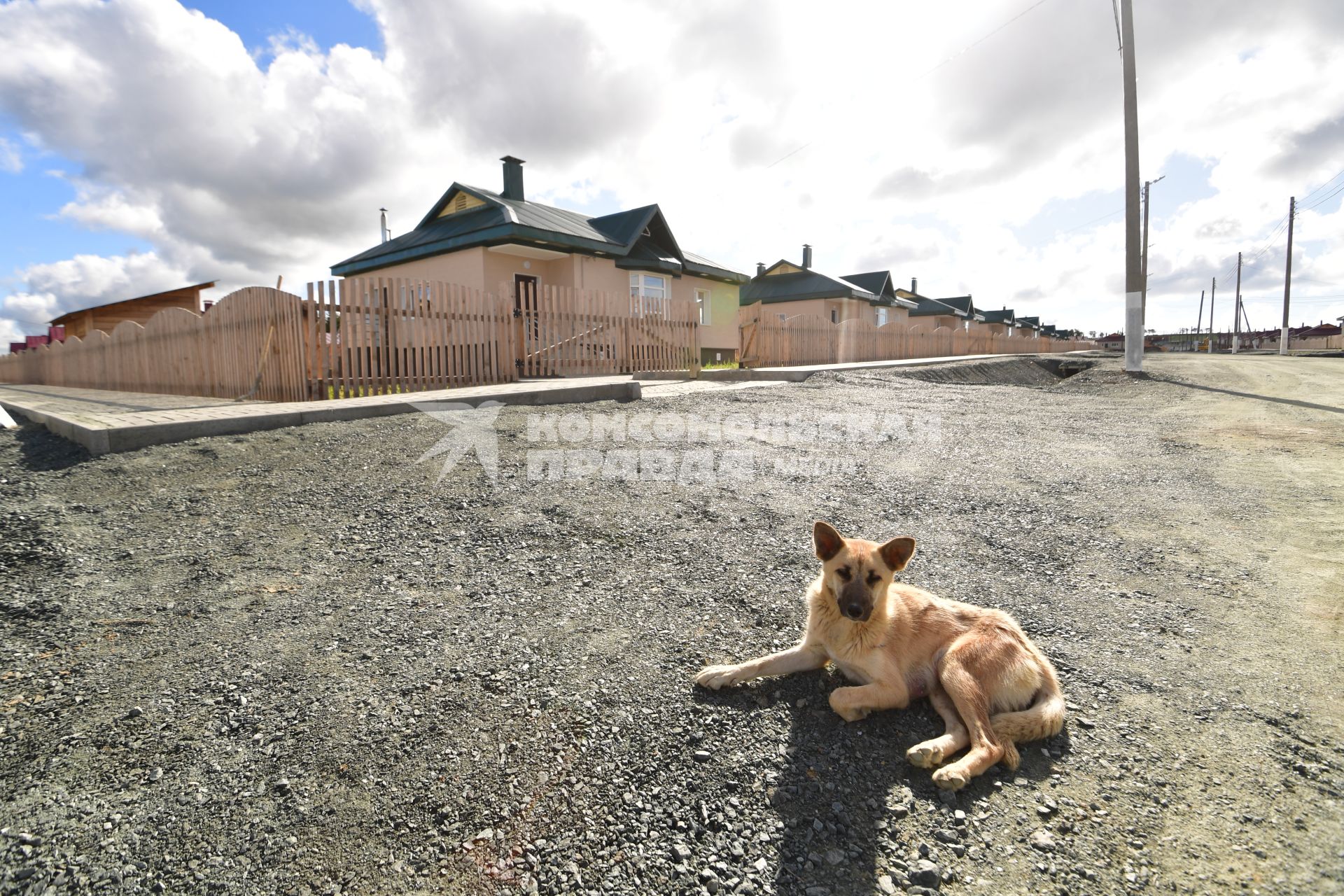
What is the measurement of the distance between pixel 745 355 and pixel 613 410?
1038 centimetres

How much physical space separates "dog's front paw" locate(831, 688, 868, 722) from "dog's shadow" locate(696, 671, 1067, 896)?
0.04 m

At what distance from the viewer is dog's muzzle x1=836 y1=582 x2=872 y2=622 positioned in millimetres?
1992

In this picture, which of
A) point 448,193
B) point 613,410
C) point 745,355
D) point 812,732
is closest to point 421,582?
point 812,732

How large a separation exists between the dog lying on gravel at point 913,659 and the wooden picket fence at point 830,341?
13993mm

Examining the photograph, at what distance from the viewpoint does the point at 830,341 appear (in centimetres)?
1934

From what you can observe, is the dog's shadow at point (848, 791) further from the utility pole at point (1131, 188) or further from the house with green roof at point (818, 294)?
the house with green roof at point (818, 294)

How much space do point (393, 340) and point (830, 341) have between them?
46.0ft

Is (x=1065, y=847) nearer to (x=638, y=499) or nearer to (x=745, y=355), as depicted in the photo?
(x=638, y=499)

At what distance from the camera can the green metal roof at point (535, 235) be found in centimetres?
Result: 1700

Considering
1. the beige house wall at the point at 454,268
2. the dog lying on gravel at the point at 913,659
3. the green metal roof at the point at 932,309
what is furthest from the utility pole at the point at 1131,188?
the green metal roof at the point at 932,309

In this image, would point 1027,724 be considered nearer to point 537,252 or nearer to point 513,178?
point 537,252

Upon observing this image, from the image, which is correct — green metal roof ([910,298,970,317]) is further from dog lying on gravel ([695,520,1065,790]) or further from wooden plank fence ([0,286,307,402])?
dog lying on gravel ([695,520,1065,790])

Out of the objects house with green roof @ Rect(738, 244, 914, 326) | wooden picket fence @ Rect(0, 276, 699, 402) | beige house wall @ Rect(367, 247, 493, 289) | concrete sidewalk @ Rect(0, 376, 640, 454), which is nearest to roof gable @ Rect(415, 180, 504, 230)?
beige house wall @ Rect(367, 247, 493, 289)
